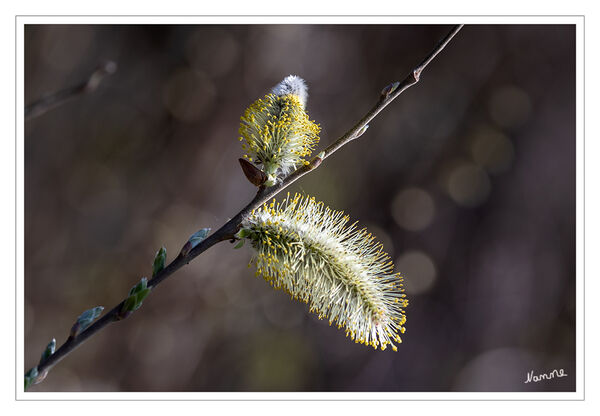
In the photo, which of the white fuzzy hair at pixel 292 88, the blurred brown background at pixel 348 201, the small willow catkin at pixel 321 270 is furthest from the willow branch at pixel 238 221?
the blurred brown background at pixel 348 201

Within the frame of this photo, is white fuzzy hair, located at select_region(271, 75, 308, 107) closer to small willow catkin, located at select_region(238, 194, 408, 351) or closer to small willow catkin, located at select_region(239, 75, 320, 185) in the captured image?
small willow catkin, located at select_region(239, 75, 320, 185)

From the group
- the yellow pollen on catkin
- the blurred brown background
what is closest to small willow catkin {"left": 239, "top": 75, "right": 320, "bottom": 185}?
the yellow pollen on catkin

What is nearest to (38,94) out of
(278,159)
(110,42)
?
(110,42)

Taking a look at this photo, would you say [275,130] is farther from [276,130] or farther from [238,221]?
[238,221]

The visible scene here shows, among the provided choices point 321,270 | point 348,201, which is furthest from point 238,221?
point 348,201

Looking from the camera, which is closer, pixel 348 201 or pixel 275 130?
pixel 275 130

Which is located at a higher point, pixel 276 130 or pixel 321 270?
pixel 276 130
